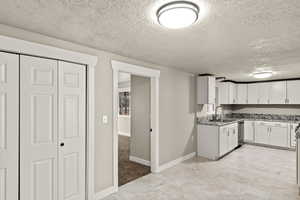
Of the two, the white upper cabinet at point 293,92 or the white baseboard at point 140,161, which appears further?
the white upper cabinet at point 293,92

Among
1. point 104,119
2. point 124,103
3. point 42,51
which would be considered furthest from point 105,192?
point 124,103

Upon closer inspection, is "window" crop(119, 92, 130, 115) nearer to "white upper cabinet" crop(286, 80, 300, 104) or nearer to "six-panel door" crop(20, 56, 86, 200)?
"six-panel door" crop(20, 56, 86, 200)

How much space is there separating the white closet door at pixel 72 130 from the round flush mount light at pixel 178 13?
1.49m

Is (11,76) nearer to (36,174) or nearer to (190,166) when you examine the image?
(36,174)

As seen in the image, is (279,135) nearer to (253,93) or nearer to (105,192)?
(253,93)

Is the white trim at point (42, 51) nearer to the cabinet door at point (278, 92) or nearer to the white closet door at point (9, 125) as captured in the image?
the white closet door at point (9, 125)

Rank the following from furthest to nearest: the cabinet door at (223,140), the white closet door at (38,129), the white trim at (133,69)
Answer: the cabinet door at (223,140) → the white trim at (133,69) → the white closet door at (38,129)

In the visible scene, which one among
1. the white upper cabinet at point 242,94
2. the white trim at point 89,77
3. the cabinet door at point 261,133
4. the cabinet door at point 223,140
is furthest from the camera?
the white upper cabinet at point 242,94

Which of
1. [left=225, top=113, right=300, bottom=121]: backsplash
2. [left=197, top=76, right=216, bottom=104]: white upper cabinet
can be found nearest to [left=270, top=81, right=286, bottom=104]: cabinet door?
[left=225, top=113, right=300, bottom=121]: backsplash

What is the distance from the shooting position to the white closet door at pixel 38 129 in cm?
199

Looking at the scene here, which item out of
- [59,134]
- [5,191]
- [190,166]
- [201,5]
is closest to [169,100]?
[190,166]

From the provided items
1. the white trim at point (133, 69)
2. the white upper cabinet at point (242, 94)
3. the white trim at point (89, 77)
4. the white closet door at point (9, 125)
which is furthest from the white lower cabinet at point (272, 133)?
the white closet door at point (9, 125)

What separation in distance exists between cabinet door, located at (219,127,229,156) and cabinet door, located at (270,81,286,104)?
8.66 ft

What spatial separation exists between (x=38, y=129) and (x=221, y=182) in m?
3.16
